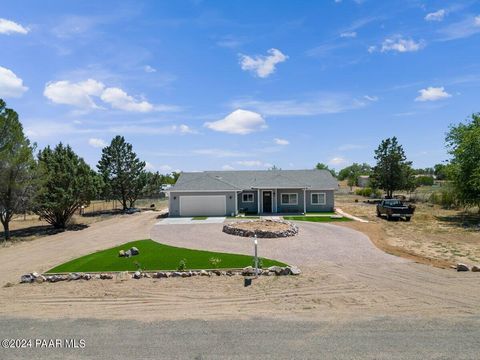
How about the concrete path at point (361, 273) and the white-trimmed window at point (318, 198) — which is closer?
the concrete path at point (361, 273)

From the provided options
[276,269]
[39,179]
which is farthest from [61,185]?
[276,269]

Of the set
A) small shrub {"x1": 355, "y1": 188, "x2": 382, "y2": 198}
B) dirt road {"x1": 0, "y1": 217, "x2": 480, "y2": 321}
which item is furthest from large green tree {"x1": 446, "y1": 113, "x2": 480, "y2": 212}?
small shrub {"x1": 355, "y1": 188, "x2": 382, "y2": 198}

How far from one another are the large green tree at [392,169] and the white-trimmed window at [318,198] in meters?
16.4

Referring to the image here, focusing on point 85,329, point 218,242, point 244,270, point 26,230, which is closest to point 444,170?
point 218,242

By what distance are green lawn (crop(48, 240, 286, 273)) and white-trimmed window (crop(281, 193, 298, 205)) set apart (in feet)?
65.2

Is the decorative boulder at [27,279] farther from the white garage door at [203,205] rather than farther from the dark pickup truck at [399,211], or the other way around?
the dark pickup truck at [399,211]

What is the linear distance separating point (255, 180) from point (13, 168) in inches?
866

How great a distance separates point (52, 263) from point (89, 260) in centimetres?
162

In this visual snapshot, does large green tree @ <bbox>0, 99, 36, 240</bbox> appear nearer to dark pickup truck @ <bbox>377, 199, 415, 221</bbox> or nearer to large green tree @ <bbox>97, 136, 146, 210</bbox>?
large green tree @ <bbox>97, 136, 146, 210</bbox>

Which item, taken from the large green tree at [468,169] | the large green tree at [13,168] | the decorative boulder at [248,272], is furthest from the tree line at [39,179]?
the large green tree at [468,169]

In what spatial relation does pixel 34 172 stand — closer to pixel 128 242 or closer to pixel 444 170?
pixel 128 242

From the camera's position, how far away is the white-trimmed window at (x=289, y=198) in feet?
117

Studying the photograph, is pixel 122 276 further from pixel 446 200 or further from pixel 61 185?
pixel 446 200

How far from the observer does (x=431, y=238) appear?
66.6 ft
